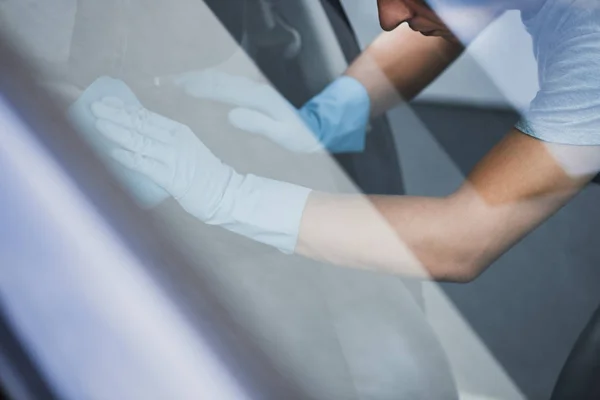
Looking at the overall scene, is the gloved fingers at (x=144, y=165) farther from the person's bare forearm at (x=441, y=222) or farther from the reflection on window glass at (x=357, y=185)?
the person's bare forearm at (x=441, y=222)

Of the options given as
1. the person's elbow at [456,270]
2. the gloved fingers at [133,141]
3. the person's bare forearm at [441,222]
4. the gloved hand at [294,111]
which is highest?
the gloved fingers at [133,141]

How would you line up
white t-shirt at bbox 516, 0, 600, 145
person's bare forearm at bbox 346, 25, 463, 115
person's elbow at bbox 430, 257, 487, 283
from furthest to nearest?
person's bare forearm at bbox 346, 25, 463, 115
person's elbow at bbox 430, 257, 487, 283
white t-shirt at bbox 516, 0, 600, 145

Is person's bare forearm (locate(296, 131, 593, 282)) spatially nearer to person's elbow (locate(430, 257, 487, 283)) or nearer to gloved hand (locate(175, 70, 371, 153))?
person's elbow (locate(430, 257, 487, 283))

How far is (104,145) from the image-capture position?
0.89m

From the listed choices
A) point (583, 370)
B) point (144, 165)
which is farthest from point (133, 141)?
point (583, 370)

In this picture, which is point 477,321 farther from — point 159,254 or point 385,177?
point 159,254

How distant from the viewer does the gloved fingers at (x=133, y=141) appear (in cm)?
90

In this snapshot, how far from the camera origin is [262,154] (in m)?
1.01

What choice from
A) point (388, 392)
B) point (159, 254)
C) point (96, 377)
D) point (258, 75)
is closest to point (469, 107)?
point (258, 75)

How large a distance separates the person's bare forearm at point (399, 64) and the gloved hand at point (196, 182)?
0.29 metres

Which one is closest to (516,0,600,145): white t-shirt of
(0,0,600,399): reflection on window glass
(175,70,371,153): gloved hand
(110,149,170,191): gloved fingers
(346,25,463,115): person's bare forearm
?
(0,0,600,399): reflection on window glass

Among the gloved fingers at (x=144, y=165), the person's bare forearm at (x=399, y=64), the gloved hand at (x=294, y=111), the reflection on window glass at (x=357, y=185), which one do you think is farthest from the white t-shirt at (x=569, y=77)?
the gloved fingers at (x=144, y=165)

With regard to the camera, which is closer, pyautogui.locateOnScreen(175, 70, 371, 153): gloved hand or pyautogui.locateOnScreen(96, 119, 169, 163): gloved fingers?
pyautogui.locateOnScreen(96, 119, 169, 163): gloved fingers

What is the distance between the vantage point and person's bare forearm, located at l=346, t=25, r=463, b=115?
107 centimetres
